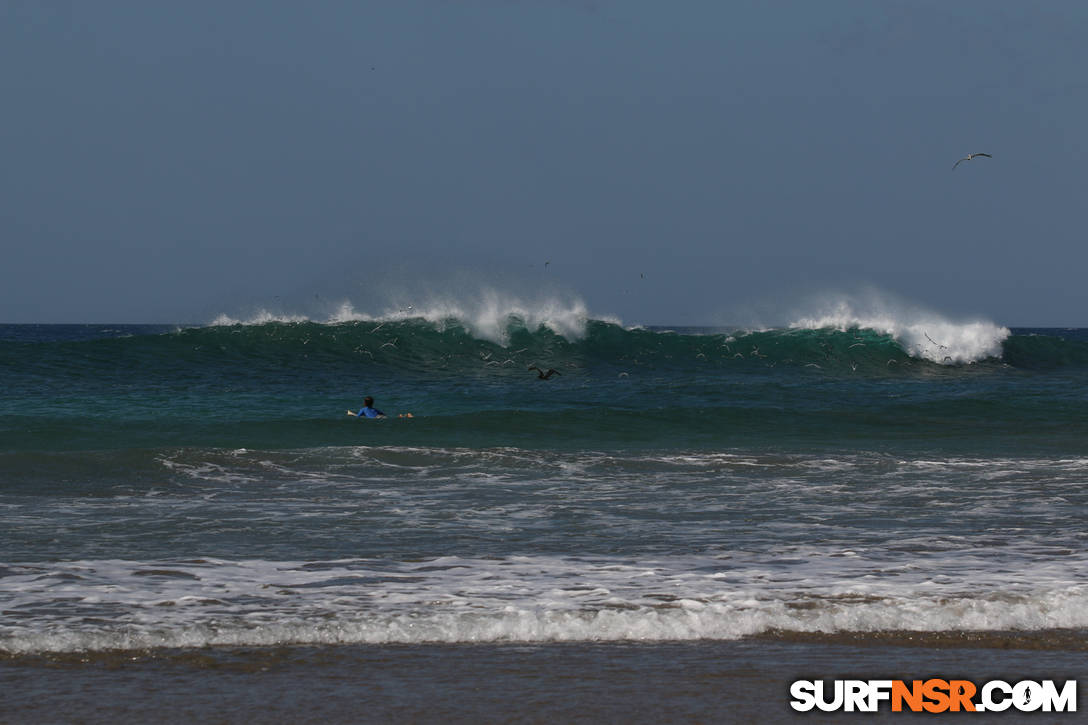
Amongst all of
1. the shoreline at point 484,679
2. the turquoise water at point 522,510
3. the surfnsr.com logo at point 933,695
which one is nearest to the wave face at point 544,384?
the turquoise water at point 522,510

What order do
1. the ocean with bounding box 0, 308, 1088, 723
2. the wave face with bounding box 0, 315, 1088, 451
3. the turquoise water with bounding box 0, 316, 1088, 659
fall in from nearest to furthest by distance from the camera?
the ocean with bounding box 0, 308, 1088, 723 → the turquoise water with bounding box 0, 316, 1088, 659 → the wave face with bounding box 0, 315, 1088, 451

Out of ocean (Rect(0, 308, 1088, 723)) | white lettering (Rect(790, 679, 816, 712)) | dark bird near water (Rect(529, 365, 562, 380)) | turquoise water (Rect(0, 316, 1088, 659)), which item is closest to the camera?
white lettering (Rect(790, 679, 816, 712))

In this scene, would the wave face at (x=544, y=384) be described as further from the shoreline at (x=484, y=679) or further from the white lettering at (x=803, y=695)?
the white lettering at (x=803, y=695)

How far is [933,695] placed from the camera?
13.5 feet

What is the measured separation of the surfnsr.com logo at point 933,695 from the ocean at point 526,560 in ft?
0.39

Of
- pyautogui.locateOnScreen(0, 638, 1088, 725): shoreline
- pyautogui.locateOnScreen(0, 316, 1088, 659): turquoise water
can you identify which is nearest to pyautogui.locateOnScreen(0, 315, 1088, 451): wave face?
pyautogui.locateOnScreen(0, 316, 1088, 659): turquoise water

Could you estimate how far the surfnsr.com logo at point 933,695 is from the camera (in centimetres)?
397

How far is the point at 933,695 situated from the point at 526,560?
9.82 feet

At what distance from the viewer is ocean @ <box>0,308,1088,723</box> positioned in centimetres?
424

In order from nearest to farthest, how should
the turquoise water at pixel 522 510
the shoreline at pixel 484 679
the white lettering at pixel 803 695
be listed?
the shoreline at pixel 484 679 → the white lettering at pixel 803 695 → the turquoise water at pixel 522 510

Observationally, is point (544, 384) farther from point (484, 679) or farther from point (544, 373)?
point (484, 679)

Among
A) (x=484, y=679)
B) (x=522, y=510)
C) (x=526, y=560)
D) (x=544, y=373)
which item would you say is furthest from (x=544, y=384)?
(x=484, y=679)

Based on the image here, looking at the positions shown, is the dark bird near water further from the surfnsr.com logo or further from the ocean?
the surfnsr.com logo

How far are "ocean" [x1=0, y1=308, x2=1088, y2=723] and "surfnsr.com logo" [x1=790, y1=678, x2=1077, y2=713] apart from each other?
12 cm
